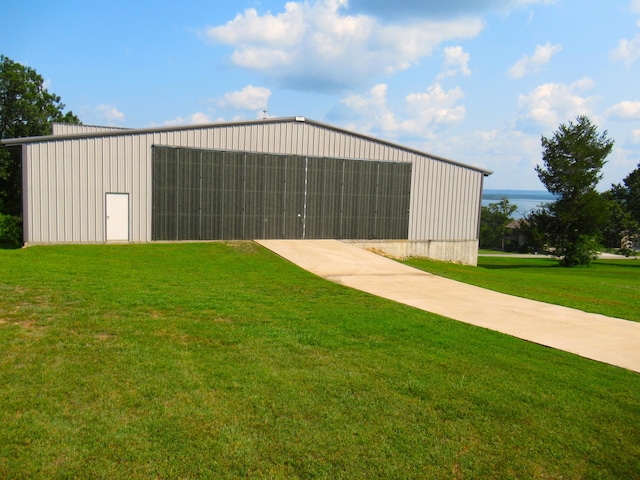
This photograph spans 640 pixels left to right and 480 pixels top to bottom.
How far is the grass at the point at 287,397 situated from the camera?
428 centimetres

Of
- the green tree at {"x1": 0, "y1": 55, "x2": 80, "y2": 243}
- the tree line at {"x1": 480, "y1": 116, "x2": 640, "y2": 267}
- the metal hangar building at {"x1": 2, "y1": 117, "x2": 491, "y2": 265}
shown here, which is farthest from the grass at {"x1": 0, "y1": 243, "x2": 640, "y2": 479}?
the tree line at {"x1": 480, "y1": 116, "x2": 640, "y2": 267}

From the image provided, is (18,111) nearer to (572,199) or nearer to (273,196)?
(273,196)

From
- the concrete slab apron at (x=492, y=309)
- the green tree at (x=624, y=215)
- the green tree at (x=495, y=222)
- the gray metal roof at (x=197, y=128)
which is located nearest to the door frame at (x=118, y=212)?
the gray metal roof at (x=197, y=128)

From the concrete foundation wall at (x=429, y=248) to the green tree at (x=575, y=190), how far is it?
1765cm

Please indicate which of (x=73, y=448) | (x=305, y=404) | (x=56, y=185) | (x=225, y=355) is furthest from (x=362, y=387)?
(x=56, y=185)

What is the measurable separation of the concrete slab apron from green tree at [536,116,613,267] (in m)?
27.5

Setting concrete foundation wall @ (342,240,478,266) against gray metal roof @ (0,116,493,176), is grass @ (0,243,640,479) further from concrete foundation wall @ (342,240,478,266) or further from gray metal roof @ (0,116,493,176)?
concrete foundation wall @ (342,240,478,266)

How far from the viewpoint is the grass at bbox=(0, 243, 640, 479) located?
14.0 feet

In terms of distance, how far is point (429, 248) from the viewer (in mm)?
24844

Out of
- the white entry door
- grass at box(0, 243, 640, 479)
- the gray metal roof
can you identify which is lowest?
grass at box(0, 243, 640, 479)

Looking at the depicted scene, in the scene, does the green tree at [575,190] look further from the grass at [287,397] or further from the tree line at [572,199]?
the grass at [287,397]

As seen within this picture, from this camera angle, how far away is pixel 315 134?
72.0ft

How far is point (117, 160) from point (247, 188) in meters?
5.04

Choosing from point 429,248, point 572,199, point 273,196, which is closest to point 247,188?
point 273,196
